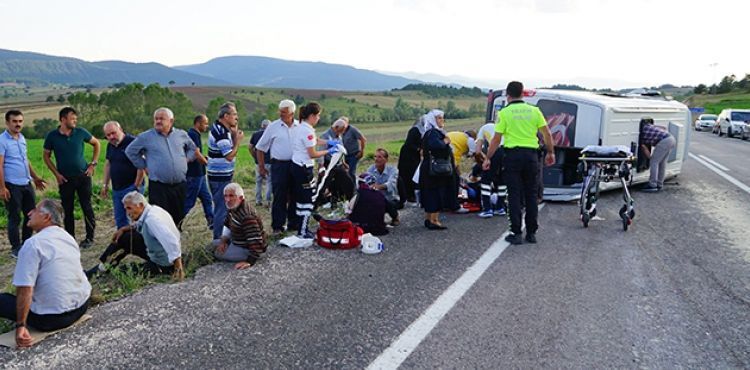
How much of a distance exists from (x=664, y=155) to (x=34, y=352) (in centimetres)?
1161

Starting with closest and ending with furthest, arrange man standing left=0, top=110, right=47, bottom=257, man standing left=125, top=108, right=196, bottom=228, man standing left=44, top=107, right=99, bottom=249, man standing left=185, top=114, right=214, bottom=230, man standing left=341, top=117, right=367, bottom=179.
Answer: man standing left=125, top=108, right=196, bottom=228 < man standing left=0, top=110, right=47, bottom=257 < man standing left=44, top=107, right=99, bottom=249 < man standing left=185, top=114, right=214, bottom=230 < man standing left=341, top=117, right=367, bottom=179

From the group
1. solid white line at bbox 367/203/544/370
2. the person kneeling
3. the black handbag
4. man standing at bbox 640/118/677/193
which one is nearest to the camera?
solid white line at bbox 367/203/544/370

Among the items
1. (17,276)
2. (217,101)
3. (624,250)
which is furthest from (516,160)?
(217,101)

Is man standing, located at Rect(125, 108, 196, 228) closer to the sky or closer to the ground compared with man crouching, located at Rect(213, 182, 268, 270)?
closer to the sky

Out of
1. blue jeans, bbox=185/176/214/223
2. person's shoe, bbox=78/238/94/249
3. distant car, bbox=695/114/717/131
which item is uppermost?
blue jeans, bbox=185/176/214/223

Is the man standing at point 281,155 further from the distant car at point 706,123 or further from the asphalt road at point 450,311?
the distant car at point 706,123

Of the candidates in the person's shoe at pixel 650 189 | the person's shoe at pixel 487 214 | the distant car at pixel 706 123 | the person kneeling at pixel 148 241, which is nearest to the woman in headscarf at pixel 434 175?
the person's shoe at pixel 487 214

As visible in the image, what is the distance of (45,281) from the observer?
4449 millimetres

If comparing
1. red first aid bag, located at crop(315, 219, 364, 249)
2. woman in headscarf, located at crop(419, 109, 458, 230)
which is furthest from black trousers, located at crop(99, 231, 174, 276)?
woman in headscarf, located at crop(419, 109, 458, 230)

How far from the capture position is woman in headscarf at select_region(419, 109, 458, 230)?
816 centimetres

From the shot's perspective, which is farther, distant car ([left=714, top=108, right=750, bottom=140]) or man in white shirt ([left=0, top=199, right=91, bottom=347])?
distant car ([left=714, top=108, right=750, bottom=140])

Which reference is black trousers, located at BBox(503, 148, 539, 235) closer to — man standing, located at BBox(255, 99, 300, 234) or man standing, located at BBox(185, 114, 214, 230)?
man standing, located at BBox(255, 99, 300, 234)

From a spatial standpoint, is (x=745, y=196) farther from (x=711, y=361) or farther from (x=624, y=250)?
(x=711, y=361)

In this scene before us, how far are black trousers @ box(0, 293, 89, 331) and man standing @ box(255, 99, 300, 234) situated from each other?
348cm
